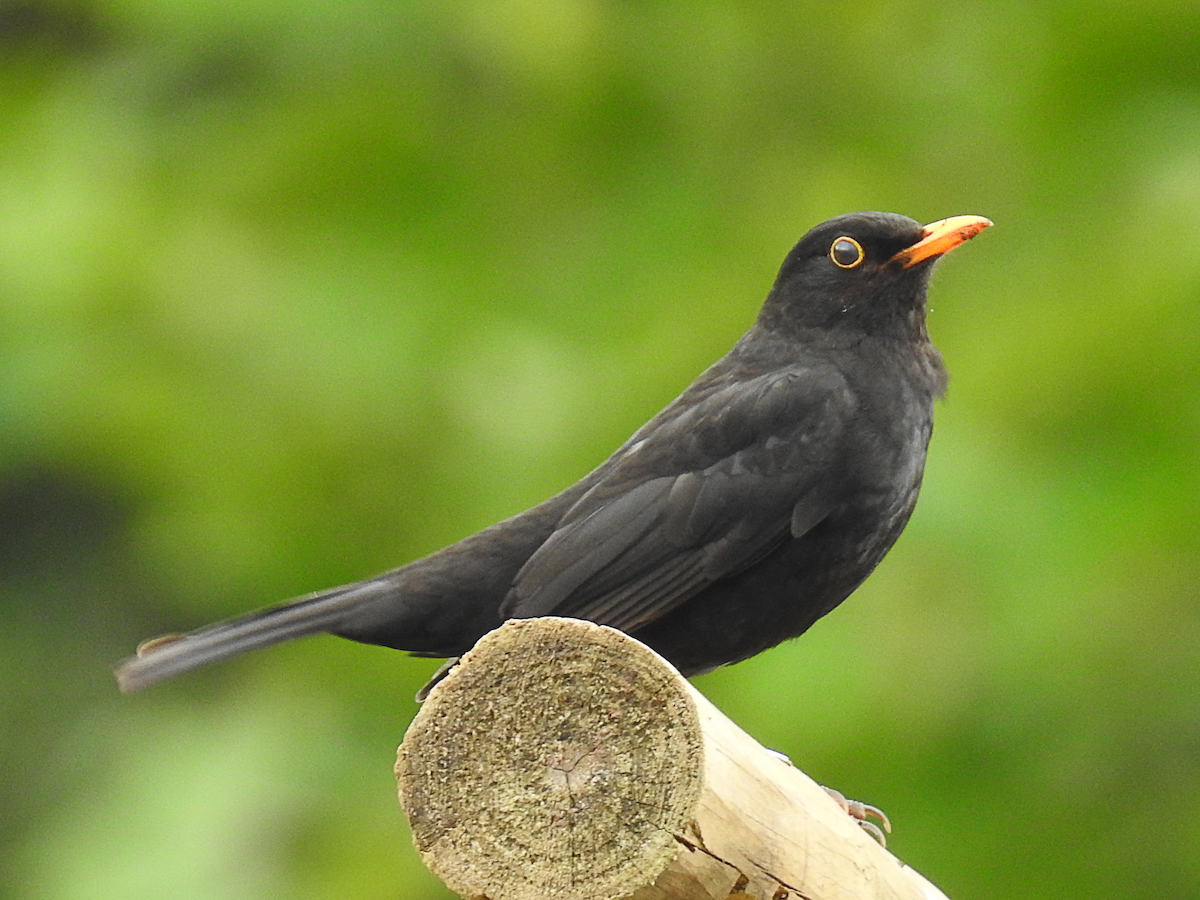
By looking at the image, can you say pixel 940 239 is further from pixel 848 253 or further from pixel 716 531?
pixel 716 531

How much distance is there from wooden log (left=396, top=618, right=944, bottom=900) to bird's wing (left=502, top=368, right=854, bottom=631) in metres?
1.24

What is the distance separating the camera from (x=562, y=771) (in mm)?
2189

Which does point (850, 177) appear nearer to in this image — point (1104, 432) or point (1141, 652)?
point (1104, 432)

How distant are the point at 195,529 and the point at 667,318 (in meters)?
2.17

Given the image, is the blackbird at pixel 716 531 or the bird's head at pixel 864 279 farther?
the bird's head at pixel 864 279

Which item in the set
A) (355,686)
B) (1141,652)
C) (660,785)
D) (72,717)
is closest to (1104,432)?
(1141,652)

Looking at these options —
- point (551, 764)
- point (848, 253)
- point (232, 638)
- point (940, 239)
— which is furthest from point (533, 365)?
point (551, 764)

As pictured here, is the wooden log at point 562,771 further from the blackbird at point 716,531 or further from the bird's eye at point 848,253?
the bird's eye at point 848,253

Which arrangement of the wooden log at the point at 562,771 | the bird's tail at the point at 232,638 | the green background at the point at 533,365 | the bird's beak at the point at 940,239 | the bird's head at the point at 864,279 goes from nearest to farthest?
1. the wooden log at the point at 562,771
2. the bird's tail at the point at 232,638
3. the bird's beak at the point at 940,239
4. the bird's head at the point at 864,279
5. the green background at the point at 533,365

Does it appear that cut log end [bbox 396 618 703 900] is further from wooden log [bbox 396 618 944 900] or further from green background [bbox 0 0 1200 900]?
green background [bbox 0 0 1200 900]

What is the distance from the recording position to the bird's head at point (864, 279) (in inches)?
157

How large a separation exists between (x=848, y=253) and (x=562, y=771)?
7.17 ft

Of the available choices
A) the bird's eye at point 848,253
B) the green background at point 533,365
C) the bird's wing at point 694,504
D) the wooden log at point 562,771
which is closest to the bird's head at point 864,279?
the bird's eye at point 848,253

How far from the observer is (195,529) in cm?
659
